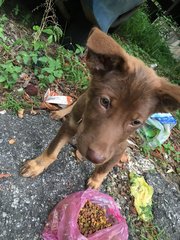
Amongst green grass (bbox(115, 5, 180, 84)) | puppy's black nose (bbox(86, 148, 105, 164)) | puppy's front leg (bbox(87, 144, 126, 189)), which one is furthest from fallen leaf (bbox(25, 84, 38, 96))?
green grass (bbox(115, 5, 180, 84))

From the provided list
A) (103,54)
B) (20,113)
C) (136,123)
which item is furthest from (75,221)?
(20,113)

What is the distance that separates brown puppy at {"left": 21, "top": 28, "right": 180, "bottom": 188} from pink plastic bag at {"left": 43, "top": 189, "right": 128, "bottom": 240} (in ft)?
2.44

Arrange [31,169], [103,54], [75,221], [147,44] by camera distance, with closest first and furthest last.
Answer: [103,54] < [75,221] < [31,169] < [147,44]

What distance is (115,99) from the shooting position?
340 centimetres

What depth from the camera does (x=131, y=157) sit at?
552cm

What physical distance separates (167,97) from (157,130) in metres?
2.37

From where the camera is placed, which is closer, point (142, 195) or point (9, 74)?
point (142, 195)

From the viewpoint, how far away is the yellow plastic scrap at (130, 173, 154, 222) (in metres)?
4.82

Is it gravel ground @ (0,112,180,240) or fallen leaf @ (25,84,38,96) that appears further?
fallen leaf @ (25,84,38,96)

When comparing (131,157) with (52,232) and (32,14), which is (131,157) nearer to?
(52,232)

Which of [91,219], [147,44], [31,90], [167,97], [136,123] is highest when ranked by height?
[167,97]

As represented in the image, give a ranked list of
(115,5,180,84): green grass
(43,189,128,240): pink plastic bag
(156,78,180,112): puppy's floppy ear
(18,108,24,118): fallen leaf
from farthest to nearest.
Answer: (115,5,180,84): green grass → (18,108,24,118): fallen leaf → (43,189,128,240): pink plastic bag → (156,78,180,112): puppy's floppy ear

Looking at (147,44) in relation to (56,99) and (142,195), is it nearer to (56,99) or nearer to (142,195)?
(56,99)

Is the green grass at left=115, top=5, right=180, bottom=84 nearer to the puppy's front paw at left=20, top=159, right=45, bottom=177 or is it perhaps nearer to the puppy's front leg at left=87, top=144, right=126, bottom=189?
the puppy's front leg at left=87, top=144, right=126, bottom=189
